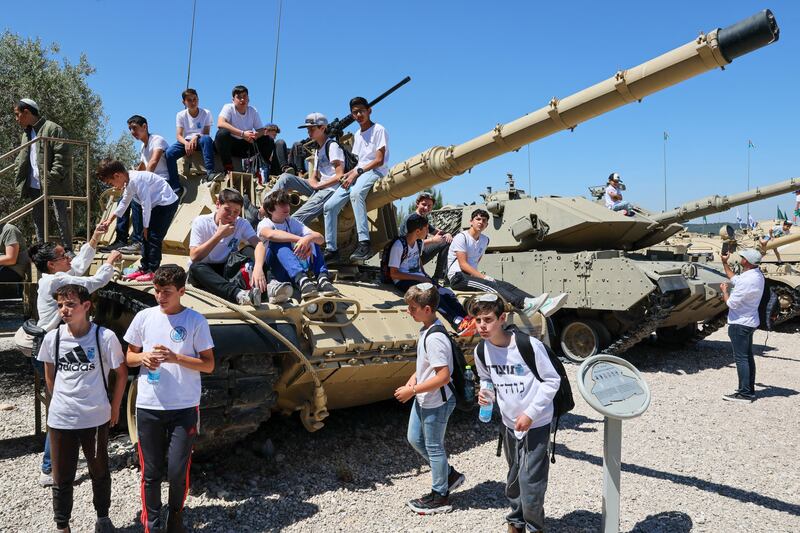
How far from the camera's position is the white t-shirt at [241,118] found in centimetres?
774

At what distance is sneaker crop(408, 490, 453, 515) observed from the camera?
180 inches

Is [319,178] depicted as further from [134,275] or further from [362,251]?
[134,275]

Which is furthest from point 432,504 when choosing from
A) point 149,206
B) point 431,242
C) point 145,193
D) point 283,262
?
point 145,193

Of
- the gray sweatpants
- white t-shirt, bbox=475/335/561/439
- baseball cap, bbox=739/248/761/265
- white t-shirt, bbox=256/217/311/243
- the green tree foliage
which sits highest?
the green tree foliage

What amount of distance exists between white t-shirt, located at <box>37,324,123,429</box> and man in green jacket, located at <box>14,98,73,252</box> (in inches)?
135

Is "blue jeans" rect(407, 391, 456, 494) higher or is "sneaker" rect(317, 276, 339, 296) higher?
"sneaker" rect(317, 276, 339, 296)

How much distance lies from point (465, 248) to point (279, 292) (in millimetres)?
2410

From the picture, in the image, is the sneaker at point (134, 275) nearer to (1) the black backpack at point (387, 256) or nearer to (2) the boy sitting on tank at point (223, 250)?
(2) the boy sitting on tank at point (223, 250)

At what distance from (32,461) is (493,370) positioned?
4278mm

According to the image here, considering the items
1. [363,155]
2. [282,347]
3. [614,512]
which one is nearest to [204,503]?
[282,347]

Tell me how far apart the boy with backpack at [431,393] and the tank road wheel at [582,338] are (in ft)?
21.5

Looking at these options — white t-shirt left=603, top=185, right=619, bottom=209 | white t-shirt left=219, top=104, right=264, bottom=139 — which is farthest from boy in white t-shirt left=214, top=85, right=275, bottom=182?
white t-shirt left=603, top=185, right=619, bottom=209

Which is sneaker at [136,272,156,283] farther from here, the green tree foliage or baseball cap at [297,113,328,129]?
the green tree foliage

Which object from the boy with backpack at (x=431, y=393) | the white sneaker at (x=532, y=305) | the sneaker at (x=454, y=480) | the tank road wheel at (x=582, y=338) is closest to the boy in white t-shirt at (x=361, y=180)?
the white sneaker at (x=532, y=305)
